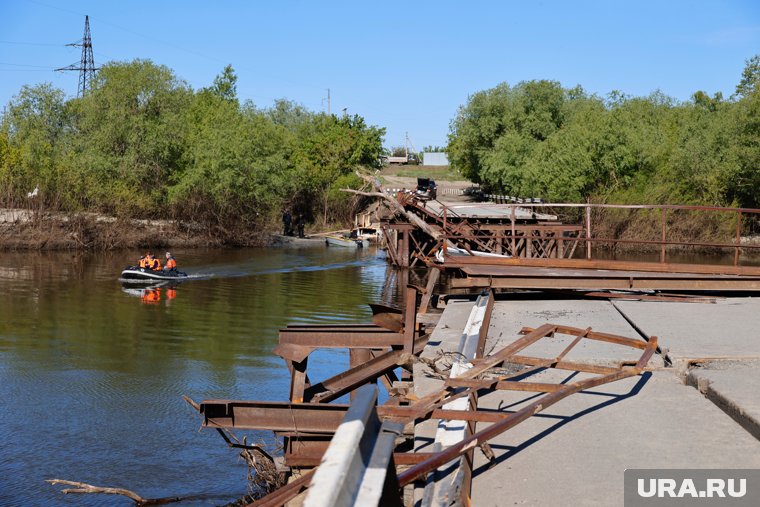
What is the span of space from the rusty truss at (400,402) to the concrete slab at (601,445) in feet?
0.51

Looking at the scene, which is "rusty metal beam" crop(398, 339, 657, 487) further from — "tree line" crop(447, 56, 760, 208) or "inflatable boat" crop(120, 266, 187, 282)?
"tree line" crop(447, 56, 760, 208)

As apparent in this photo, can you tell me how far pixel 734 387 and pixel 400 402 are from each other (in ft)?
10.9

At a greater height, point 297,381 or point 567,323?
point 567,323

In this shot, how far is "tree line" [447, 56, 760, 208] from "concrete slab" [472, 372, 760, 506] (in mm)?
47197

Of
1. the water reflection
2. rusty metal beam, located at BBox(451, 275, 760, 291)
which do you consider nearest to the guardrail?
rusty metal beam, located at BBox(451, 275, 760, 291)

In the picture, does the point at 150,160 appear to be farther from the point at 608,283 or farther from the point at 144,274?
the point at 608,283

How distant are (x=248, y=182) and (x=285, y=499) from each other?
175ft

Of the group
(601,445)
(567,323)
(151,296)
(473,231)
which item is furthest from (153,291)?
(601,445)

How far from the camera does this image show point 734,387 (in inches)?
263

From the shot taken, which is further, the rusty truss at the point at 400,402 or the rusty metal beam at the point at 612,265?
the rusty metal beam at the point at 612,265

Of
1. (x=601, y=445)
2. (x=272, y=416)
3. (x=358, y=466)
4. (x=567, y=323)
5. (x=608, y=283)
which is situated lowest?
(x=272, y=416)

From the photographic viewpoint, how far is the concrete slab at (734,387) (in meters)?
5.94

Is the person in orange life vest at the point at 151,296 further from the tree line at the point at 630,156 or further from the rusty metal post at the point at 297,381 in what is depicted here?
the tree line at the point at 630,156

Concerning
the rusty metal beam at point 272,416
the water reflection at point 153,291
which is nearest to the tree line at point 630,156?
the water reflection at point 153,291
